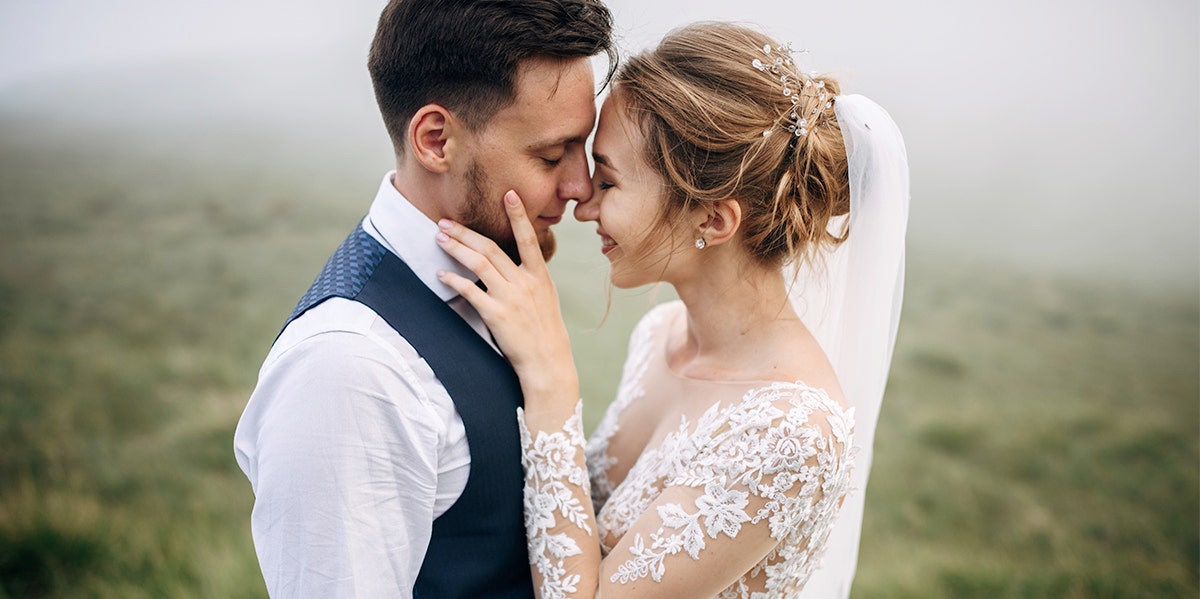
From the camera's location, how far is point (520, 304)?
174cm

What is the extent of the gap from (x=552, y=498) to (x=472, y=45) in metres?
0.98

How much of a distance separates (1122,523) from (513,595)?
329cm

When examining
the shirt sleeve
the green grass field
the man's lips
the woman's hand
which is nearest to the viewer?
the shirt sleeve

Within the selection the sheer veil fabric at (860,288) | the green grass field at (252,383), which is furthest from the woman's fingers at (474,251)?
the green grass field at (252,383)

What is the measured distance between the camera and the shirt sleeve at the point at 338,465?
142 centimetres

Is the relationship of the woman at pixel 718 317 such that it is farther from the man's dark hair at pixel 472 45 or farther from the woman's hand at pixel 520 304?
the man's dark hair at pixel 472 45

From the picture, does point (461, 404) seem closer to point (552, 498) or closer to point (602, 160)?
point (552, 498)

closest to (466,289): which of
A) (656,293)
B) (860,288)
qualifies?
(860,288)

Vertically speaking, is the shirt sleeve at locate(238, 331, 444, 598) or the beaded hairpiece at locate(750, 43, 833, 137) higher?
the beaded hairpiece at locate(750, 43, 833, 137)

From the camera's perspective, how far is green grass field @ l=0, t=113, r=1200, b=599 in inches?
125

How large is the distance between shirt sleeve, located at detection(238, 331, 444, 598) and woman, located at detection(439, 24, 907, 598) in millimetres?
282

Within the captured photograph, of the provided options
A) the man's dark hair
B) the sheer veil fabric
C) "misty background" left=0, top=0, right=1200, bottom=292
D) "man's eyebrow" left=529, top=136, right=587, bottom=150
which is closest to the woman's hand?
"man's eyebrow" left=529, top=136, right=587, bottom=150

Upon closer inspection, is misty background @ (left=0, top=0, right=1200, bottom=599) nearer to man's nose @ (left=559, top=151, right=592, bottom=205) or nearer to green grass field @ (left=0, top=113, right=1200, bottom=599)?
green grass field @ (left=0, top=113, right=1200, bottom=599)

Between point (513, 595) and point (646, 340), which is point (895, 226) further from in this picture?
point (513, 595)
